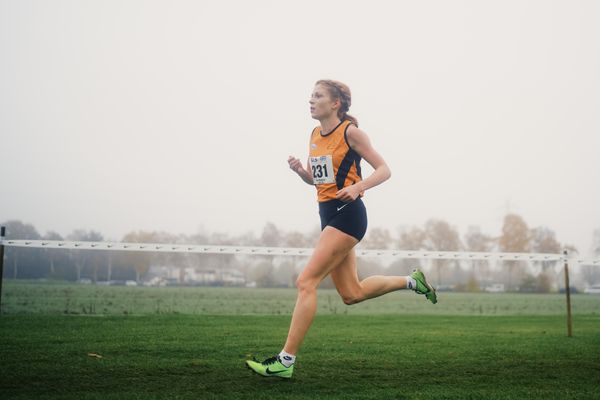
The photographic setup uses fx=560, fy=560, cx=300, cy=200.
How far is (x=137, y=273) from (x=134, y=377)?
63.7 m

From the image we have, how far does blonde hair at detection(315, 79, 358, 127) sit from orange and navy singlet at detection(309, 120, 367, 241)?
148 mm

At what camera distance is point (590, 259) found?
35.3 ft

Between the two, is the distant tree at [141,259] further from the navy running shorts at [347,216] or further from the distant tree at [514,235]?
the navy running shorts at [347,216]

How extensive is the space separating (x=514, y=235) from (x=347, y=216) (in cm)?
7384

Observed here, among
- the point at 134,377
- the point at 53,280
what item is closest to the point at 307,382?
the point at 134,377

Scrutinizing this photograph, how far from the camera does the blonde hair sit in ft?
16.1

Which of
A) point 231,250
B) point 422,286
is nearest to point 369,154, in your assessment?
point 422,286

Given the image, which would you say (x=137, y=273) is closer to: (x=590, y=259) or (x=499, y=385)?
(x=590, y=259)

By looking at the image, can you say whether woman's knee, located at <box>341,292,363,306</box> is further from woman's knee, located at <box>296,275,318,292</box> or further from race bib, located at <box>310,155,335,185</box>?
race bib, located at <box>310,155,335,185</box>

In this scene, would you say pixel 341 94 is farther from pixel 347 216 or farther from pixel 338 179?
pixel 347 216

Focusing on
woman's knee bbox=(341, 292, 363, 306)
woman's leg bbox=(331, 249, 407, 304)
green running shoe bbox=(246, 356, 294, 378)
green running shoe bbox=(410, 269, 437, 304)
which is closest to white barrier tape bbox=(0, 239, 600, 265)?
green running shoe bbox=(410, 269, 437, 304)

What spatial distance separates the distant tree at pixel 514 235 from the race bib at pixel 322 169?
72853 mm

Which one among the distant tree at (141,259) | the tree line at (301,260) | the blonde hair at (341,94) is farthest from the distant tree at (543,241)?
the blonde hair at (341,94)

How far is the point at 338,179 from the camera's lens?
4.66 meters
